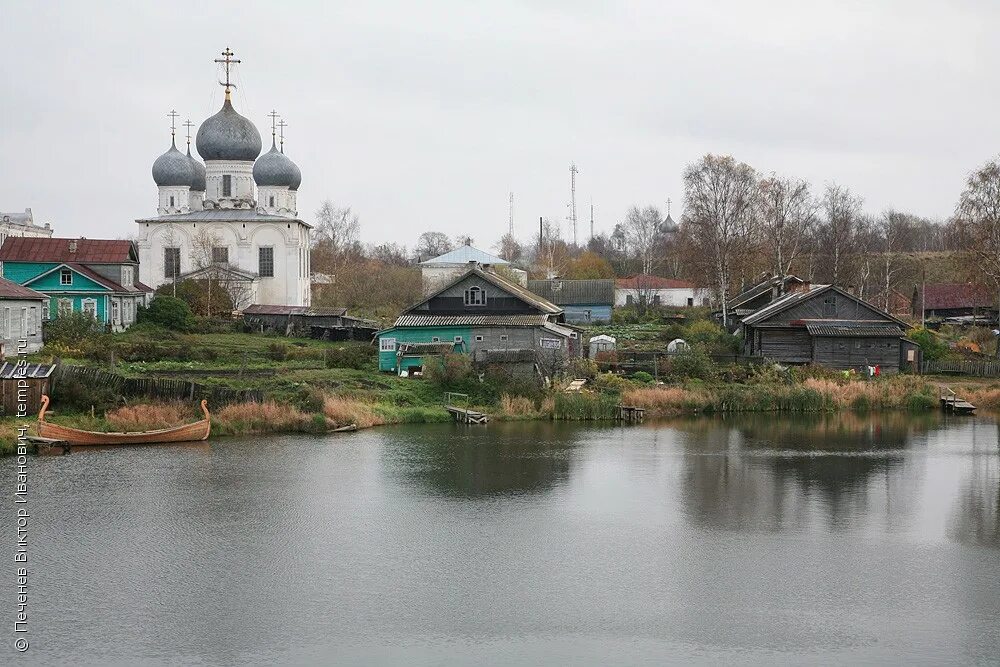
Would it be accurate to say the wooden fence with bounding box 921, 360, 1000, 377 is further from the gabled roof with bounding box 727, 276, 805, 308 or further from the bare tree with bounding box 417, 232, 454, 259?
the bare tree with bounding box 417, 232, 454, 259

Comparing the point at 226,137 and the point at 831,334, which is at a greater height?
the point at 226,137

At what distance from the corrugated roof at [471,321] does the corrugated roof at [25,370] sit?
12580 millimetres

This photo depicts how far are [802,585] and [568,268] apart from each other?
6626 centimetres

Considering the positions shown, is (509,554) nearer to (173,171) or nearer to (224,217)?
(224,217)

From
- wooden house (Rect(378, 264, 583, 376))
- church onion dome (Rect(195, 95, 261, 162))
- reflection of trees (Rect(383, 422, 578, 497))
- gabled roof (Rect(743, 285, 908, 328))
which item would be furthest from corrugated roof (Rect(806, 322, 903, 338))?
church onion dome (Rect(195, 95, 261, 162))

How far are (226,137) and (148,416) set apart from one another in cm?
3286

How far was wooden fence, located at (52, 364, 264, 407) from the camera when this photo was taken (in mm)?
29484

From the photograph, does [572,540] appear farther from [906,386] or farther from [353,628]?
[906,386]

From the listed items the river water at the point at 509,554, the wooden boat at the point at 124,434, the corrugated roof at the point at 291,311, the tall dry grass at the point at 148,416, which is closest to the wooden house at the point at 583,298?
the corrugated roof at the point at 291,311

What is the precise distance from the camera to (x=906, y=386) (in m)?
37.5

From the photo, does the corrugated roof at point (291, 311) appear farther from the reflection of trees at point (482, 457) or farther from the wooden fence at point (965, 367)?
the wooden fence at point (965, 367)

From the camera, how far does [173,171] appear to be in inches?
2349

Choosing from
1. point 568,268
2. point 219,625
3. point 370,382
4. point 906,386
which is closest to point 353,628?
point 219,625

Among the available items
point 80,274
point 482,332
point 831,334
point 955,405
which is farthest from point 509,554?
point 80,274
